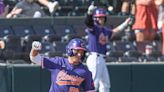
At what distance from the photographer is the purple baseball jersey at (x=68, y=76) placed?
25.1ft

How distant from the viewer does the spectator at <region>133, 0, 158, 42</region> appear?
13.1 metres

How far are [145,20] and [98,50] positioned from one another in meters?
2.72

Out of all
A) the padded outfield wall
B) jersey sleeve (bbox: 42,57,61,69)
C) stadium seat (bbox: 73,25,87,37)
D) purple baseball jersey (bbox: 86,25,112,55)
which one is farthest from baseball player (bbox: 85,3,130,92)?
jersey sleeve (bbox: 42,57,61,69)

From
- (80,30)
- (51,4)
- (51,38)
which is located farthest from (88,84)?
(80,30)

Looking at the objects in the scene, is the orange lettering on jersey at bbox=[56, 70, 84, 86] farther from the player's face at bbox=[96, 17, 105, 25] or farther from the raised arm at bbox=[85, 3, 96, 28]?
the player's face at bbox=[96, 17, 105, 25]

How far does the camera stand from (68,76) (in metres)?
7.74

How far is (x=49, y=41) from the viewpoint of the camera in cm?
1241

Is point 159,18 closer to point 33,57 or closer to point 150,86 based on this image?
point 150,86

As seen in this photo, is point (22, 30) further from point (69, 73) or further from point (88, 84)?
point (88, 84)

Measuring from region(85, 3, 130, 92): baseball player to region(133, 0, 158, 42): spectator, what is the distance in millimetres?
2244

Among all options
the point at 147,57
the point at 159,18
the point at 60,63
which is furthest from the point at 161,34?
the point at 60,63

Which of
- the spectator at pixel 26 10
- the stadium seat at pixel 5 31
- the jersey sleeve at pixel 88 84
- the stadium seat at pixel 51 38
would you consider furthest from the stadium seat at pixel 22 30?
the jersey sleeve at pixel 88 84

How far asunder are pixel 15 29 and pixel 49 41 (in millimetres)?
722

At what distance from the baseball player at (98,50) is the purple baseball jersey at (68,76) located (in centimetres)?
246
